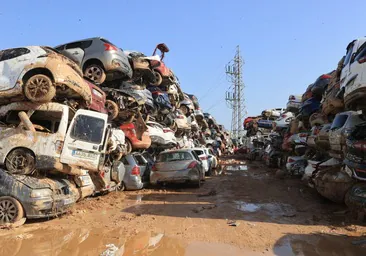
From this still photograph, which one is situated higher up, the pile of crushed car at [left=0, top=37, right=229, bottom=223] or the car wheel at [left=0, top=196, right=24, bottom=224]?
the pile of crushed car at [left=0, top=37, right=229, bottom=223]

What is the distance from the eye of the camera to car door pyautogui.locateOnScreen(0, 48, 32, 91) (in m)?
7.88

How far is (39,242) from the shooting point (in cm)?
561

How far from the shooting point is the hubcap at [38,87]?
25.3 feet

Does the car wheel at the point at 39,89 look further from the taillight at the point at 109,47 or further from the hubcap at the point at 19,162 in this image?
the taillight at the point at 109,47

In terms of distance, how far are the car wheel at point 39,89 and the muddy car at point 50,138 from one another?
0.53ft

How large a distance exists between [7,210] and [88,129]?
2.40m

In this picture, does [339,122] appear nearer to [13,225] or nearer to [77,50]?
[13,225]

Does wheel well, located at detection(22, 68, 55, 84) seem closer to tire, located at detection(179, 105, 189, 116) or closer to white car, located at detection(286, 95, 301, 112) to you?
white car, located at detection(286, 95, 301, 112)

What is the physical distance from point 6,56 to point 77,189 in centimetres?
374

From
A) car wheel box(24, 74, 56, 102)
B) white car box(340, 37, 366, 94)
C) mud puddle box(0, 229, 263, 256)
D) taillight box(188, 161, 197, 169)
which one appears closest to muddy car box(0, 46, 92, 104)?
car wheel box(24, 74, 56, 102)

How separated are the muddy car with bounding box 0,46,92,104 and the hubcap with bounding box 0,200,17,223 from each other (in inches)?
93.9

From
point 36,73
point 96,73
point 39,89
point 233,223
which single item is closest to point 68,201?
point 39,89

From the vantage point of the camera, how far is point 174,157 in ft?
42.0

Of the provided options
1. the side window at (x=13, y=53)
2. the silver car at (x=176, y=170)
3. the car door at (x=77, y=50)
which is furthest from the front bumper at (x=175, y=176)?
the side window at (x=13, y=53)
